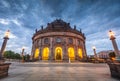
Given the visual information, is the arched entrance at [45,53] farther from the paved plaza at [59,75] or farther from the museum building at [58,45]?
the paved plaza at [59,75]

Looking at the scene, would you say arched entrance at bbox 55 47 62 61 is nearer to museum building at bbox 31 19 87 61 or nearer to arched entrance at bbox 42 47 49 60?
museum building at bbox 31 19 87 61

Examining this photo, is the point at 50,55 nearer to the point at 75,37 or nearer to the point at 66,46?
the point at 66,46

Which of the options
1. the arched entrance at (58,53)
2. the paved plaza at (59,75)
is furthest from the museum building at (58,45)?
the paved plaza at (59,75)

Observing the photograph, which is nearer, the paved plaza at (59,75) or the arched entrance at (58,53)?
the paved plaza at (59,75)

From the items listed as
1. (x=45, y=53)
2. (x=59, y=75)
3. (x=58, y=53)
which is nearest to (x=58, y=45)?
(x=58, y=53)

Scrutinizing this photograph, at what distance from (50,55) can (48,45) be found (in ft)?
13.4

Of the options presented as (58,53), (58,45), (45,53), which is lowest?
(58,53)

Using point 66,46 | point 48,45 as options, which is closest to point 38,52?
point 48,45

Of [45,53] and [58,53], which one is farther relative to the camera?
[45,53]

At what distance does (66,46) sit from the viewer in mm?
32969

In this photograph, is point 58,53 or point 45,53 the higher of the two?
point 45,53

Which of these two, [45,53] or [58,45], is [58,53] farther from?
[45,53]

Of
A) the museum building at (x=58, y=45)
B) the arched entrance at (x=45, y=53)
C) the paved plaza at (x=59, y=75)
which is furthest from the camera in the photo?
the arched entrance at (x=45, y=53)

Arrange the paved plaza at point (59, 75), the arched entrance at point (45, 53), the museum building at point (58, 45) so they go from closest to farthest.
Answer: the paved plaza at point (59, 75), the museum building at point (58, 45), the arched entrance at point (45, 53)
